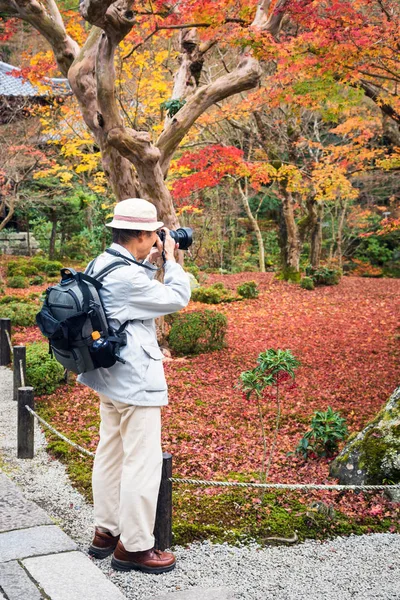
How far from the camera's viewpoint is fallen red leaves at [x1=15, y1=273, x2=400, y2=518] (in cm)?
541

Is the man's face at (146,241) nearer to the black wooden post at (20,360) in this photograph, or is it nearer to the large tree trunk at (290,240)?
the black wooden post at (20,360)

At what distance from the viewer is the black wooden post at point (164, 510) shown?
3.47 meters

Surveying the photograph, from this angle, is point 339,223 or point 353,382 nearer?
point 353,382

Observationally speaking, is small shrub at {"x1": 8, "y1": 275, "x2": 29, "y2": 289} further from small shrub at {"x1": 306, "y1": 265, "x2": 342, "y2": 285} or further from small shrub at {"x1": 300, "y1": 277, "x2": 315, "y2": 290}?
small shrub at {"x1": 306, "y1": 265, "x2": 342, "y2": 285}

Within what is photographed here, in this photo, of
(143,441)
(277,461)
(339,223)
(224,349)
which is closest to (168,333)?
(224,349)

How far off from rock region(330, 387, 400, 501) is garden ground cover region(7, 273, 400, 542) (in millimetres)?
125

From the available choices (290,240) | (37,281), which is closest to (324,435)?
(290,240)

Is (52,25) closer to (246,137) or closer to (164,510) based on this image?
(164,510)

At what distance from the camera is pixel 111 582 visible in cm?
305

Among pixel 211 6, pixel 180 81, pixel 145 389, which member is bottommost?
pixel 145 389

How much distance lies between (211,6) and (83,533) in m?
7.12

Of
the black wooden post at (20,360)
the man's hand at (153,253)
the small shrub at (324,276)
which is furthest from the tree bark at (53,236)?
the man's hand at (153,253)

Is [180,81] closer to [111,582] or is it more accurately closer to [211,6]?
[211,6]

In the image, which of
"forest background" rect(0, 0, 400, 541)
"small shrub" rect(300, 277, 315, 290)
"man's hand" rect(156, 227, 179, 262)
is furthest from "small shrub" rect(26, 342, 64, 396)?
"small shrub" rect(300, 277, 315, 290)
